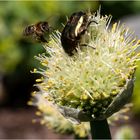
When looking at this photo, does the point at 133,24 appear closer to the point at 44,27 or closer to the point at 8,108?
the point at 8,108

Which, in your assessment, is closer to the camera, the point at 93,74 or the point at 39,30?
the point at 93,74

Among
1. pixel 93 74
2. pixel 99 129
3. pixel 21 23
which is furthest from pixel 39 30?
pixel 21 23

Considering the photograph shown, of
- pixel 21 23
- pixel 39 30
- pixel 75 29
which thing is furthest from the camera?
pixel 21 23

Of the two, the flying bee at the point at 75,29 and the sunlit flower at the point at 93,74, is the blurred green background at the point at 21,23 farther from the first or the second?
the flying bee at the point at 75,29

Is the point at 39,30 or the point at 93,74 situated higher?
the point at 39,30

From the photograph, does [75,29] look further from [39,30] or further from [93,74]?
[39,30]

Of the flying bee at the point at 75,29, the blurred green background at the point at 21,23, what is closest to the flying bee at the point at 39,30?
the flying bee at the point at 75,29

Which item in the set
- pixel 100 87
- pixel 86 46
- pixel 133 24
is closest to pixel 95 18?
pixel 86 46
